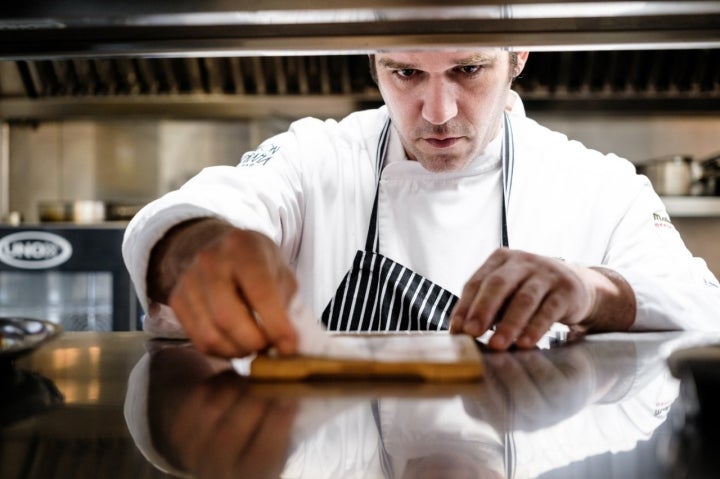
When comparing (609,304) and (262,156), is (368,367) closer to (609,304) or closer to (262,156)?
(609,304)

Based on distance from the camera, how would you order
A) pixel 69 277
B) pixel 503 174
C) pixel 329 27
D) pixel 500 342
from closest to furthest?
pixel 329 27, pixel 500 342, pixel 503 174, pixel 69 277

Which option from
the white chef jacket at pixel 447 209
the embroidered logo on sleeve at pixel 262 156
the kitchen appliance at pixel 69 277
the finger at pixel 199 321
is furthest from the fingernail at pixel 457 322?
the kitchen appliance at pixel 69 277

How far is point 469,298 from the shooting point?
3.43 ft

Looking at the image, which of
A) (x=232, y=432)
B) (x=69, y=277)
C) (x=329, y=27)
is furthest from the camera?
(x=69, y=277)

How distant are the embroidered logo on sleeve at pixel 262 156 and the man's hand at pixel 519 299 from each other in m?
0.78

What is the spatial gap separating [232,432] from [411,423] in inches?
5.5

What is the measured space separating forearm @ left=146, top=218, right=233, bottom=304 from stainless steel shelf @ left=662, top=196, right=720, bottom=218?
2.84 metres

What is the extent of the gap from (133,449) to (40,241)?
285 cm

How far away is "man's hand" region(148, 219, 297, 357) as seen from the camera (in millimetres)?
751

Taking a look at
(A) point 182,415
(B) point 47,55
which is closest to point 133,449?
(A) point 182,415

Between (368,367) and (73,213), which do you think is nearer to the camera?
(368,367)

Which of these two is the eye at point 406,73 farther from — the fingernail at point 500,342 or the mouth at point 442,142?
the fingernail at point 500,342

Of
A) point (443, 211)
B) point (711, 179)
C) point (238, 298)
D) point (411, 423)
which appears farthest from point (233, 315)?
point (711, 179)

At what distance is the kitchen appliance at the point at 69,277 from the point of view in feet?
10.1
